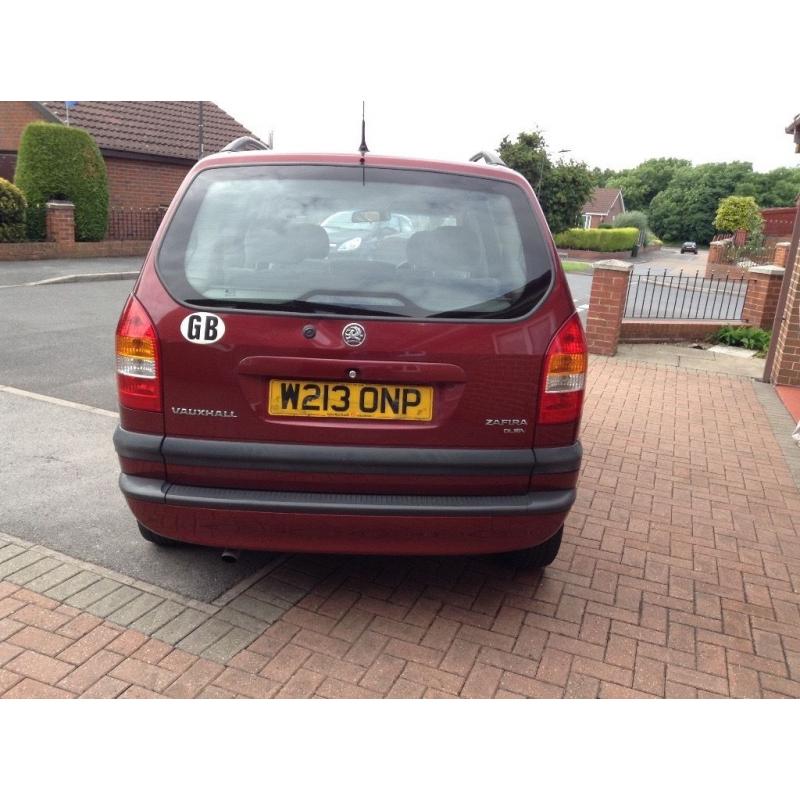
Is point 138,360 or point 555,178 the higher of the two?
point 555,178

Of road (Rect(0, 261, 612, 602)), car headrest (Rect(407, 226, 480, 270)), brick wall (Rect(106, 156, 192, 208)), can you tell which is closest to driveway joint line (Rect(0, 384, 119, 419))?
road (Rect(0, 261, 612, 602))

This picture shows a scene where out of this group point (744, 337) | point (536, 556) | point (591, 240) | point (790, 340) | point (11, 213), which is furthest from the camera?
point (591, 240)

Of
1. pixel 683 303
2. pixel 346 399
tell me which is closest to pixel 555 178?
pixel 683 303

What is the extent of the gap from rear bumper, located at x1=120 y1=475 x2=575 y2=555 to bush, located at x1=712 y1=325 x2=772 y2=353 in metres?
9.08

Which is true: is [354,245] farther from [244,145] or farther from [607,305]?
[607,305]

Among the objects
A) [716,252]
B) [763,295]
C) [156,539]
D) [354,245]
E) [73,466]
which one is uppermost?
[354,245]

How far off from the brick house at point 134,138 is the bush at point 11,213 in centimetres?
424

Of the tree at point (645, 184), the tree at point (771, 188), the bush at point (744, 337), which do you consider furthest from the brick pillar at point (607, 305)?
the tree at point (645, 184)

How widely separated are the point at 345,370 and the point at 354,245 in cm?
50

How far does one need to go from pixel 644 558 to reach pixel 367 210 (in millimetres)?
2263

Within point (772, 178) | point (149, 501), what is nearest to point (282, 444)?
point (149, 501)

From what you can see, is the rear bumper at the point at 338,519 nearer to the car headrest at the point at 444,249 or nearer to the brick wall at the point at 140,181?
the car headrest at the point at 444,249

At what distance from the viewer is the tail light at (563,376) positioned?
2723mm

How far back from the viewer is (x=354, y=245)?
276cm
